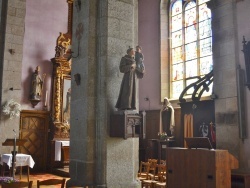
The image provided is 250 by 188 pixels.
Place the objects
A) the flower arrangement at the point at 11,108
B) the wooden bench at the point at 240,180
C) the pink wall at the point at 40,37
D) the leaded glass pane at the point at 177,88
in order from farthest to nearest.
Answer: the leaded glass pane at the point at 177,88, the pink wall at the point at 40,37, the flower arrangement at the point at 11,108, the wooden bench at the point at 240,180

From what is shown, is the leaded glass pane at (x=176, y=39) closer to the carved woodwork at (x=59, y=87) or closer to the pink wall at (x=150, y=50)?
the pink wall at (x=150, y=50)

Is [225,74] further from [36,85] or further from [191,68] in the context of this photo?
[36,85]

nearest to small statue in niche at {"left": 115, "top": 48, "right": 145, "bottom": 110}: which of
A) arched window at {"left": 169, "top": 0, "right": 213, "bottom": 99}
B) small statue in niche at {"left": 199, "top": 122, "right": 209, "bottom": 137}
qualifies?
small statue in niche at {"left": 199, "top": 122, "right": 209, "bottom": 137}

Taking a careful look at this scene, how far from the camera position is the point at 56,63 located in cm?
1260

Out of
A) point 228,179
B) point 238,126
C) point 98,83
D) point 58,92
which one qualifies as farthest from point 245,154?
point 58,92

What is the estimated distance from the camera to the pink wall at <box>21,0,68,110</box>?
12.3m

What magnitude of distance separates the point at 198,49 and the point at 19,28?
641cm

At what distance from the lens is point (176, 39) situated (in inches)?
525

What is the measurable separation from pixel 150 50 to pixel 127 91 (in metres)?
8.68

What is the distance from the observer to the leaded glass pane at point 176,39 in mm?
13188

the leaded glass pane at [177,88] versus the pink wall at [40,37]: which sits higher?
the pink wall at [40,37]

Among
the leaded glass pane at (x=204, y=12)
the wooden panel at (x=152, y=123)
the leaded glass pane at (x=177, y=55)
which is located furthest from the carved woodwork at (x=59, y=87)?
the leaded glass pane at (x=204, y=12)

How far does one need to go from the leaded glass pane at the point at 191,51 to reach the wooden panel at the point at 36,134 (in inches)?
231

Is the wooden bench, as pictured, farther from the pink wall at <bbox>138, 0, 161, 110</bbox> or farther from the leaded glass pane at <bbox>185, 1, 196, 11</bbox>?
the leaded glass pane at <bbox>185, 1, 196, 11</bbox>
